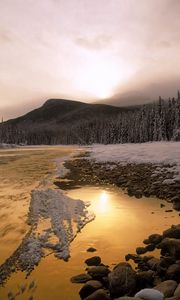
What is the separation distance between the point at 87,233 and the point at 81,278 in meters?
2.82

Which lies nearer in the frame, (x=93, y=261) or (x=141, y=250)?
(x=93, y=261)

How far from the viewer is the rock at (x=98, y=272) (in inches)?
248

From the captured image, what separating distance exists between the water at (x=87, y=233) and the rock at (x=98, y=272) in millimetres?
350

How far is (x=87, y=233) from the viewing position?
29.8 ft

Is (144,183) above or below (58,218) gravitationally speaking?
above

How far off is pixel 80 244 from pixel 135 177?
36.8 ft

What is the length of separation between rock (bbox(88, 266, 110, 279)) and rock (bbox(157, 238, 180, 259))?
4.87 feet

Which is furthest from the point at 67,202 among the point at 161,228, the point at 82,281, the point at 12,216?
the point at 82,281

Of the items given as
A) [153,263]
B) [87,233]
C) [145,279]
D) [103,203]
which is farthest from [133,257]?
[103,203]

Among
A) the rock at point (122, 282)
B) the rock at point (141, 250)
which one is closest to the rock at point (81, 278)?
the rock at point (122, 282)

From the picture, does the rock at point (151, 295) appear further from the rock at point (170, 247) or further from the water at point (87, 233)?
the rock at point (170, 247)

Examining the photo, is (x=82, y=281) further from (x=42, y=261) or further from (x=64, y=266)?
(x=42, y=261)

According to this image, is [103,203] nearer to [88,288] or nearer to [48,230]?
[48,230]

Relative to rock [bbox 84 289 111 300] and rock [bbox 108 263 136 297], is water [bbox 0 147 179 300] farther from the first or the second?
rock [bbox 108 263 136 297]
